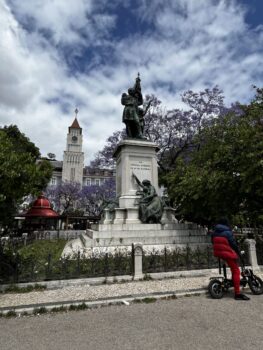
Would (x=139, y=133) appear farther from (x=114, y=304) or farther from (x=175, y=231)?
(x=114, y=304)

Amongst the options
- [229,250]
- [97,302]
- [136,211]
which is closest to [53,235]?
[136,211]

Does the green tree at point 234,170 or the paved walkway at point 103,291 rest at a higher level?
the green tree at point 234,170

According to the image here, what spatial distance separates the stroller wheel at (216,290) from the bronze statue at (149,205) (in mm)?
6768

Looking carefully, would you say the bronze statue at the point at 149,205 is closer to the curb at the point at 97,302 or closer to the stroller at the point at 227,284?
the curb at the point at 97,302

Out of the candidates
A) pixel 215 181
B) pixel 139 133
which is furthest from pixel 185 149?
pixel 215 181

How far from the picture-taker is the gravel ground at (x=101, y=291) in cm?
569

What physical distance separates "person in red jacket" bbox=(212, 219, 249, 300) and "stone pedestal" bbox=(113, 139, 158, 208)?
8224mm

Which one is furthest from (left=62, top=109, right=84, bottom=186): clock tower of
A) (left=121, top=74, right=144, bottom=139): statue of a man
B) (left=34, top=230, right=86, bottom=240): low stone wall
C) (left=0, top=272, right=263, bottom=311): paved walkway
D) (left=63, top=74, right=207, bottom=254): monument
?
(left=0, top=272, right=263, bottom=311): paved walkway

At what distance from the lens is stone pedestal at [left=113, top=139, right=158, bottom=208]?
14.0 meters

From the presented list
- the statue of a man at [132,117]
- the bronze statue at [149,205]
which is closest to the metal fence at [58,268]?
the bronze statue at [149,205]

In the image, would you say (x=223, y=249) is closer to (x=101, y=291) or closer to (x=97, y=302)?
(x=97, y=302)

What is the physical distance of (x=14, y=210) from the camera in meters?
7.79

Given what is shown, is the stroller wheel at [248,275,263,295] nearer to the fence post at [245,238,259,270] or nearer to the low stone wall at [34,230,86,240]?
the fence post at [245,238,259,270]

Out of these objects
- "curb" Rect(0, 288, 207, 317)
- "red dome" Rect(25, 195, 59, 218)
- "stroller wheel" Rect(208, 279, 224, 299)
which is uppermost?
"red dome" Rect(25, 195, 59, 218)
